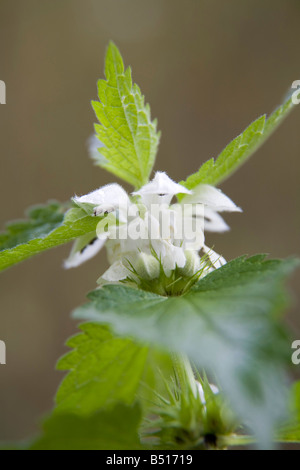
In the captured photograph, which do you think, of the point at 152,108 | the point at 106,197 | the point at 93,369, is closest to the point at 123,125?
the point at 106,197

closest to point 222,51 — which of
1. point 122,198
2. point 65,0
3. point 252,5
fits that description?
point 252,5

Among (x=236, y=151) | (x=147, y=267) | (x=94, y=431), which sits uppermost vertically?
(x=236, y=151)

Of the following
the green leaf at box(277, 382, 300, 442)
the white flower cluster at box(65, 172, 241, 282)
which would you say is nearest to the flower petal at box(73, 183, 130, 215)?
the white flower cluster at box(65, 172, 241, 282)

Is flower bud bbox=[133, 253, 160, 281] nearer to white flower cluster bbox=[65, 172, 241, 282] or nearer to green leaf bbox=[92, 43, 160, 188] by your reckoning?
white flower cluster bbox=[65, 172, 241, 282]

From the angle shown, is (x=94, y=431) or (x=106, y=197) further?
(x=106, y=197)

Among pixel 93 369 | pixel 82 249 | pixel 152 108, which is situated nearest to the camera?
pixel 93 369

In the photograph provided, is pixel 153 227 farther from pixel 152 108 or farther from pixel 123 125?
pixel 152 108

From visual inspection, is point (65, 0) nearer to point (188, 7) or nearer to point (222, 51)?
point (188, 7)
